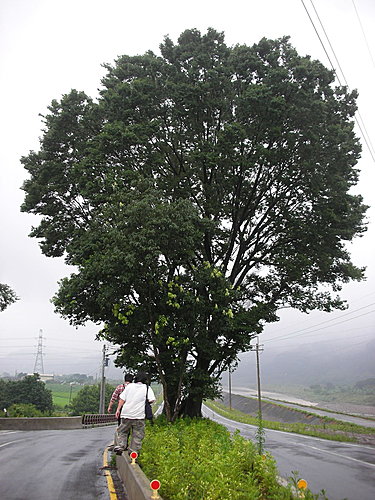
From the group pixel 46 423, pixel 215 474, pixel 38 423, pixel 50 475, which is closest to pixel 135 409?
pixel 50 475

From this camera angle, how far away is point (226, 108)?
53.1 ft

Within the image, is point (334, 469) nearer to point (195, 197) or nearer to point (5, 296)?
point (195, 197)

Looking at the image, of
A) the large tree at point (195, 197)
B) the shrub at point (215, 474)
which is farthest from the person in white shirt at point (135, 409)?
the large tree at point (195, 197)

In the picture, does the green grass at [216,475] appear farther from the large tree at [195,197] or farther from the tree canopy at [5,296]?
the tree canopy at [5,296]

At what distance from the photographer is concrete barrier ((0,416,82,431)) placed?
27.3 meters

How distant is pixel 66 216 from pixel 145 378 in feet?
33.5

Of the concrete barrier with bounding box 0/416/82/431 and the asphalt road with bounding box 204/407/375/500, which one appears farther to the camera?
the concrete barrier with bounding box 0/416/82/431

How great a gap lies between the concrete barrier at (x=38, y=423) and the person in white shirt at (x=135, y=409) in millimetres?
21850

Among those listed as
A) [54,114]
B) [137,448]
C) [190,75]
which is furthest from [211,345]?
[54,114]

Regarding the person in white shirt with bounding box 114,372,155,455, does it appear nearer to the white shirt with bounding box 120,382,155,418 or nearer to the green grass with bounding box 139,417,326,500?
the white shirt with bounding box 120,382,155,418

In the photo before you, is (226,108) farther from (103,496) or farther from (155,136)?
(103,496)

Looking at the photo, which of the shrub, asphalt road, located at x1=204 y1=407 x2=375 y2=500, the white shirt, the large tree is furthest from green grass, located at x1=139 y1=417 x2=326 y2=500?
the large tree

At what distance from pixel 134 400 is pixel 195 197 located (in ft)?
31.2

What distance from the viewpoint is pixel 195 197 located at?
16.6m
